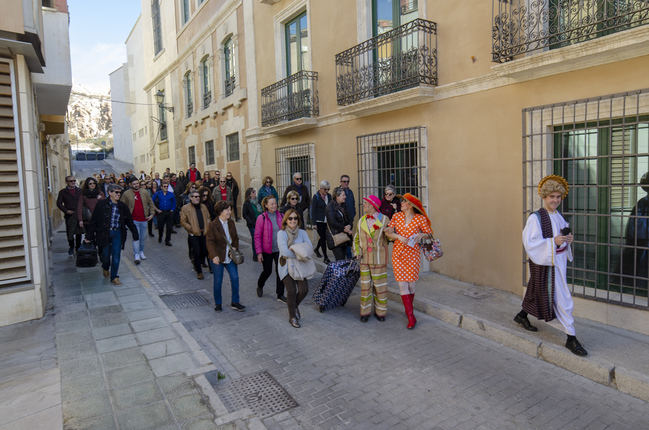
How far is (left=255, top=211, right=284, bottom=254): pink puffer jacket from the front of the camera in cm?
662

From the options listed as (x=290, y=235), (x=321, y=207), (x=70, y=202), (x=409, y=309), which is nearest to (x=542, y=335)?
(x=409, y=309)

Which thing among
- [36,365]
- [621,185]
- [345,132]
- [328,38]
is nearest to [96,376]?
[36,365]

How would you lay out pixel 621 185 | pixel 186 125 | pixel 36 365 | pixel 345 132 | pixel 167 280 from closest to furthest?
pixel 36 365 → pixel 621 185 → pixel 167 280 → pixel 345 132 → pixel 186 125

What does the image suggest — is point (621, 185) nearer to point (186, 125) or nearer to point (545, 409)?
point (545, 409)

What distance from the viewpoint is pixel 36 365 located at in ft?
14.9

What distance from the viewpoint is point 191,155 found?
68.7ft

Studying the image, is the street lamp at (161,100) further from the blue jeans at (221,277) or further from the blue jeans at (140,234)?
the blue jeans at (221,277)

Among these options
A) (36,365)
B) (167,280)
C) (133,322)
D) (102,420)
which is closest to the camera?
(102,420)

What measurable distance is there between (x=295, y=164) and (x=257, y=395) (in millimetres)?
9008

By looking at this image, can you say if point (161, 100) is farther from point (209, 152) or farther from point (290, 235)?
point (290, 235)

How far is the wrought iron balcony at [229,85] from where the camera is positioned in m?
16.0

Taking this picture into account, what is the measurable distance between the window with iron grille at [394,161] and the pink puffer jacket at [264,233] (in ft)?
9.39

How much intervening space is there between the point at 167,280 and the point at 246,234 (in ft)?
15.9

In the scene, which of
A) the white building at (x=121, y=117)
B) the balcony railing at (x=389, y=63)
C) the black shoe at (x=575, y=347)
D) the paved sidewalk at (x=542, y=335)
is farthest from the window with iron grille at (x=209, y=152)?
the white building at (x=121, y=117)
